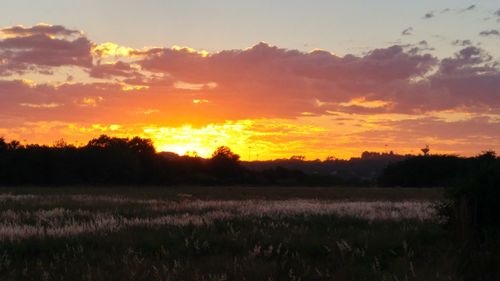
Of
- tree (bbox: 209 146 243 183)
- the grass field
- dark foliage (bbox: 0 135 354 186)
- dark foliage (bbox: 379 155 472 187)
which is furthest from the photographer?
tree (bbox: 209 146 243 183)

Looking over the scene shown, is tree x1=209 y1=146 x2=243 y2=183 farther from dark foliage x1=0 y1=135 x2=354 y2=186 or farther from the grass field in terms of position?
the grass field

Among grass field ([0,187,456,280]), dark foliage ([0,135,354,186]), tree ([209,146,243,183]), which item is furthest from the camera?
tree ([209,146,243,183])

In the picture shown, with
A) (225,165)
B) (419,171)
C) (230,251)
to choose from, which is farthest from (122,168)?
(230,251)

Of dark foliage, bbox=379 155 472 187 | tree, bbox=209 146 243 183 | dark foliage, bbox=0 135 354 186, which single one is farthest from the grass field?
tree, bbox=209 146 243 183

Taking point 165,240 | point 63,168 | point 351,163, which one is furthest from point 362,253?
point 351,163

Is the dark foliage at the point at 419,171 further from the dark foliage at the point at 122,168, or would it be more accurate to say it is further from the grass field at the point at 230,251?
the grass field at the point at 230,251

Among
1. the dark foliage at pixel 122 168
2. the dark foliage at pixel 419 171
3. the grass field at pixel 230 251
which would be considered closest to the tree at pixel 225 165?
the dark foliage at pixel 122 168

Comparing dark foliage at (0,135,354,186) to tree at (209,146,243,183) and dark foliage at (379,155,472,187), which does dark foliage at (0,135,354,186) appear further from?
dark foliage at (379,155,472,187)

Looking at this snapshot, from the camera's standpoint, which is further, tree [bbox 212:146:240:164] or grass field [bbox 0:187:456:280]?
tree [bbox 212:146:240:164]

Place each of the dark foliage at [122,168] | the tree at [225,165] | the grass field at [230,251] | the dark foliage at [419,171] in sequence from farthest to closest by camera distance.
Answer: the tree at [225,165], the dark foliage at [419,171], the dark foliage at [122,168], the grass field at [230,251]

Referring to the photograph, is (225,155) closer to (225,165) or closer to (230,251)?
(225,165)

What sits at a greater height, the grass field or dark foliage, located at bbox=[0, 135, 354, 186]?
dark foliage, located at bbox=[0, 135, 354, 186]

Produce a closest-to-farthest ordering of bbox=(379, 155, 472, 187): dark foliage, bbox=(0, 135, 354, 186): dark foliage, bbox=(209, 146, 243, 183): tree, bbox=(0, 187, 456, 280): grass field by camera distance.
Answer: bbox=(0, 187, 456, 280): grass field
bbox=(0, 135, 354, 186): dark foliage
bbox=(379, 155, 472, 187): dark foliage
bbox=(209, 146, 243, 183): tree

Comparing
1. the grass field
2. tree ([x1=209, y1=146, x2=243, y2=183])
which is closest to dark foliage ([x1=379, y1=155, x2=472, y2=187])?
tree ([x1=209, y1=146, x2=243, y2=183])
